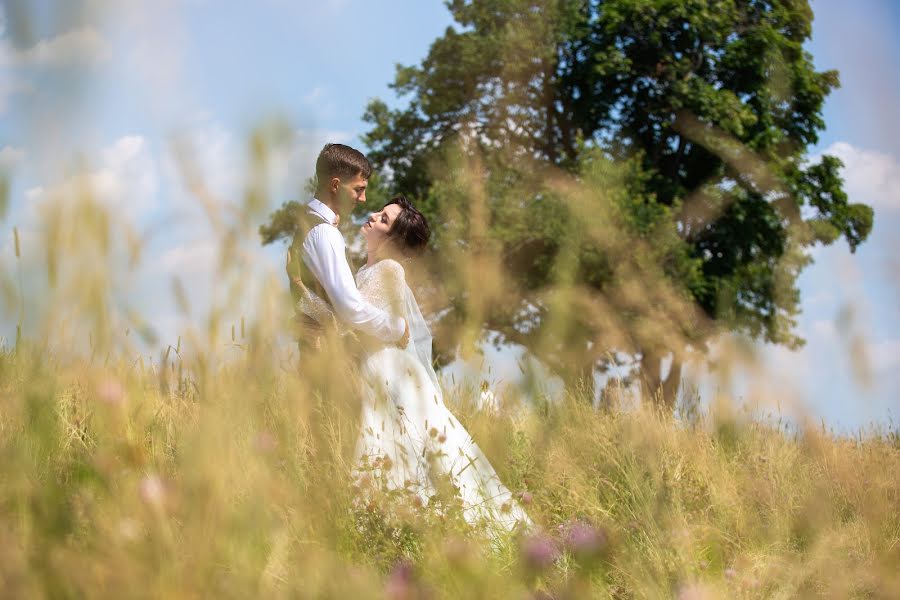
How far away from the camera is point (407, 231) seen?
15.2ft

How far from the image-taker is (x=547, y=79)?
58.6 feet

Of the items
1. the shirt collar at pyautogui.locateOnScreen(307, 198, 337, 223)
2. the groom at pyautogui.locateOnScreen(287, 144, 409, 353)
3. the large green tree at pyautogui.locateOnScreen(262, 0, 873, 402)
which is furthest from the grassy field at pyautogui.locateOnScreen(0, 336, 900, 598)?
the large green tree at pyautogui.locateOnScreen(262, 0, 873, 402)

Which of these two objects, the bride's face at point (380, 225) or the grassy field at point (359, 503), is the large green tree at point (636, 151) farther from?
the bride's face at point (380, 225)

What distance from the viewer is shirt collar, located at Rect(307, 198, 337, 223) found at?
4.17 meters

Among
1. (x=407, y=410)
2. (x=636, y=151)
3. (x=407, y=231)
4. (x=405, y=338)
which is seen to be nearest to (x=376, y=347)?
(x=405, y=338)

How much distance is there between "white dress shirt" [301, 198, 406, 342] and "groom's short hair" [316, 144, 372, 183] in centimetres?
23

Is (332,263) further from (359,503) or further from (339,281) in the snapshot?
(359,503)

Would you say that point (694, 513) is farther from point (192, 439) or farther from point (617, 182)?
point (617, 182)

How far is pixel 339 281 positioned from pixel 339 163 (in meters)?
0.69

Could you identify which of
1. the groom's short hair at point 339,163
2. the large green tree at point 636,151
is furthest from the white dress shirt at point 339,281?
the large green tree at point 636,151

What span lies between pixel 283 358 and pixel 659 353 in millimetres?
15154

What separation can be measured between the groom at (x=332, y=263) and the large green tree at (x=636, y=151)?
10.6 m

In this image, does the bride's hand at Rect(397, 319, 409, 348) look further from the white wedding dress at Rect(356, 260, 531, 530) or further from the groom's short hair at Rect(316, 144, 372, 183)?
the groom's short hair at Rect(316, 144, 372, 183)

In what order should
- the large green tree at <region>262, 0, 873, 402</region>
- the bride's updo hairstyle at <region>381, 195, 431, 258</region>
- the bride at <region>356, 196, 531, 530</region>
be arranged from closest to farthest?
the bride at <region>356, 196, 531, 530</region> < the bride's updo hairstyle at <region>381, 195, 431, 258</region> < the large green tree at <region>262, 0, 873, 402</region>
